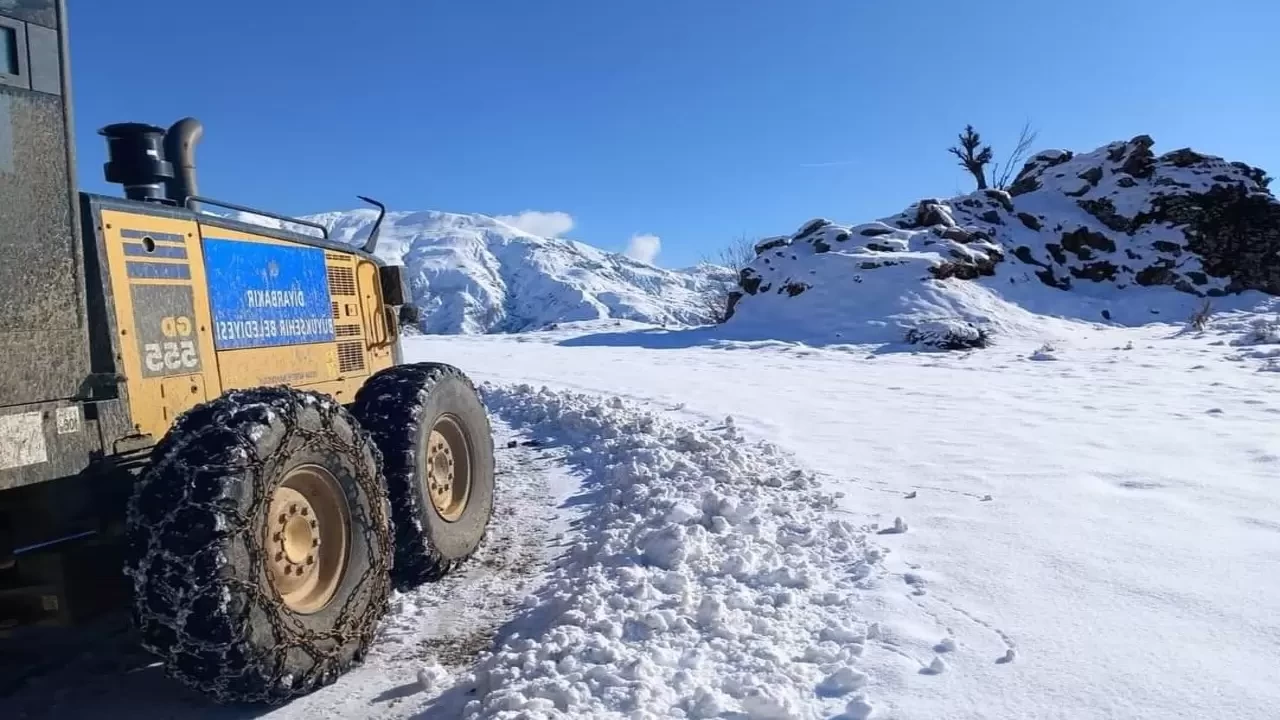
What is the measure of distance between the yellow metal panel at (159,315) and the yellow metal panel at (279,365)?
4.6 inches

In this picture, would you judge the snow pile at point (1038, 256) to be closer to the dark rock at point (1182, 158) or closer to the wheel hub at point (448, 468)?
the dark rock at point (1182, 158)

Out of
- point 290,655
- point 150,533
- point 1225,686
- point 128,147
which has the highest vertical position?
point 128,147

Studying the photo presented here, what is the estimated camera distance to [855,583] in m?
3.79

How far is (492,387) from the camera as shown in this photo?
11789 millimetres

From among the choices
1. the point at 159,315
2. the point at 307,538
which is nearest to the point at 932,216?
the point at 307,538

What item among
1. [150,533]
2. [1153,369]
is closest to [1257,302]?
[1153,369]

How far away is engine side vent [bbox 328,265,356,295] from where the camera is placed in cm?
473

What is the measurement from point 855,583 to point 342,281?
10.4 ft

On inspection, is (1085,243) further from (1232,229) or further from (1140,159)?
(1140,159)

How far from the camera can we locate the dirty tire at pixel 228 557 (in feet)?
8.51

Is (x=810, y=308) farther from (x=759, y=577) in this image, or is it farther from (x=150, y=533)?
(x=150, y=533)

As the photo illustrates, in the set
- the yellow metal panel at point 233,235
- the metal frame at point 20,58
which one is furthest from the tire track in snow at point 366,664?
the metal frame at point 20,58

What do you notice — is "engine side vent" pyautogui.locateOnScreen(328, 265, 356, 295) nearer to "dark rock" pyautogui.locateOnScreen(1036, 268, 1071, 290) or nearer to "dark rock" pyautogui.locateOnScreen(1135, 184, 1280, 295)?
"dark rock" pyautogui.locateOnScreen(1036, 268, 1071, 290)

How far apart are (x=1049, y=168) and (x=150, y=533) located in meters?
32.6
